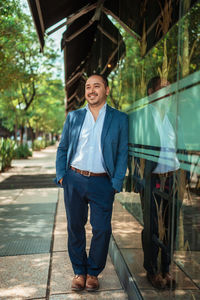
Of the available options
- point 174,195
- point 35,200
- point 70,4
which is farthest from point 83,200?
point 35,200

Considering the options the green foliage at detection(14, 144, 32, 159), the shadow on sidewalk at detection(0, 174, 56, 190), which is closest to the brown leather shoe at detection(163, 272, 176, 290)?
the shadow on sidewalk at detection(0, 174, 56, 190)

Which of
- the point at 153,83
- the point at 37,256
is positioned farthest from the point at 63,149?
the point at 37,256

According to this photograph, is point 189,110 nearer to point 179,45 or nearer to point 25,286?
point 179,45

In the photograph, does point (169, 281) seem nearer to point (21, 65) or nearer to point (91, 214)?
point (91, 214)

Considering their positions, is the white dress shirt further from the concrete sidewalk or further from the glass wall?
the concrete sidewalk

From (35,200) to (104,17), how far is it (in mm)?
4586

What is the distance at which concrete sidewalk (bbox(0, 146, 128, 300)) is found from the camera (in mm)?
2986

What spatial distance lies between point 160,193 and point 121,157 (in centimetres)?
81

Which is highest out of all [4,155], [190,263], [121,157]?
[121,157]

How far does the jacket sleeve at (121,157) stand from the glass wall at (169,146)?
0.08m

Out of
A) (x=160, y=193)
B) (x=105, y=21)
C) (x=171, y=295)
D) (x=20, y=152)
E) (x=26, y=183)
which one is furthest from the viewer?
(x=20, y=152)

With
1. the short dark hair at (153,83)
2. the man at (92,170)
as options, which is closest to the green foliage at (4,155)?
the man at (92,170)

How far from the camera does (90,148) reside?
2.92 meters

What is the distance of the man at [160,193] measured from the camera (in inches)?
72.6
